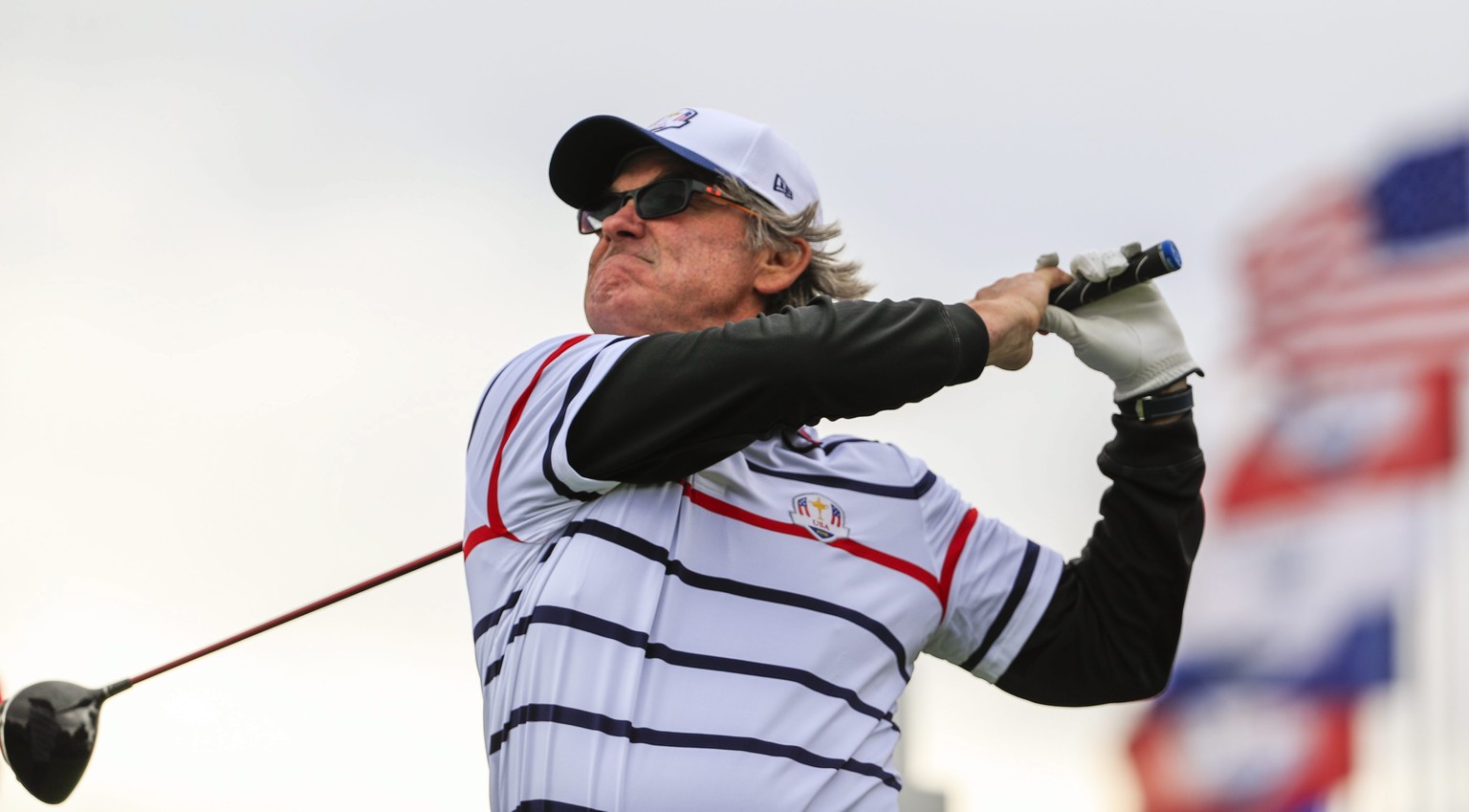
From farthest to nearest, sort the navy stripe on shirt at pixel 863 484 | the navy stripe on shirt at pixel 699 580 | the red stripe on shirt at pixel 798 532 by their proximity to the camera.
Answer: the navy stripe on shirt at pixel 863 484
the red stripe on shirt at pixel 798 532
the navy stripe on shirt at pixel 699 580

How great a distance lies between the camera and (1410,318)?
18.8ft

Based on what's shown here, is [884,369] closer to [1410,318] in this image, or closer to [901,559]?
[901,559]

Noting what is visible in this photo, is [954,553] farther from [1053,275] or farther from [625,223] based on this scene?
[625,223]

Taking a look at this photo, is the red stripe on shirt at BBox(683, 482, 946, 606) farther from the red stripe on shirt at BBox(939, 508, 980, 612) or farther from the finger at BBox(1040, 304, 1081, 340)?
the finger at BBox(1040, 304, 1081, 340)

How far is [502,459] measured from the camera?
2.39 meters

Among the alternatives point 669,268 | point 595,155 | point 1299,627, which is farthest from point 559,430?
point 1299,627

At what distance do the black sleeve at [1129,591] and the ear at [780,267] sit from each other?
2.19 ft

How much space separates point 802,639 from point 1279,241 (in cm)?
411

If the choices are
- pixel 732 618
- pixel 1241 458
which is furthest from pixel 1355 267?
pixel 732 618

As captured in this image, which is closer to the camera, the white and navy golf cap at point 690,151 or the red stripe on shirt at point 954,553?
the red stripe on shirt at point 954,553

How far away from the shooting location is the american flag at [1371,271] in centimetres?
556

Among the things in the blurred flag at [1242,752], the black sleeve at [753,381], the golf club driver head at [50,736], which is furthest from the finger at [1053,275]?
the blurred flag at [1242,752]

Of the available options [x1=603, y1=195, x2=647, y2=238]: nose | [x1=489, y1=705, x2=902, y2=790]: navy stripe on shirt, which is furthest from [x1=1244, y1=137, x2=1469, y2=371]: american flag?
[x1=489, y1=705, x2=902, y2=790]: navy stripe on shirt

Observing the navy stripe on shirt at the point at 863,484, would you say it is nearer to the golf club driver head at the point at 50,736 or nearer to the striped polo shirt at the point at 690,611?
the striped polo shirt at the point at 690,611
